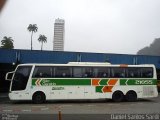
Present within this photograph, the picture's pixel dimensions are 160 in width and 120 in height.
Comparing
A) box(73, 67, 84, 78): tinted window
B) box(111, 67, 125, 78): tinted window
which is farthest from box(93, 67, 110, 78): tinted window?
box(73, 67, 84, 78): tinted window

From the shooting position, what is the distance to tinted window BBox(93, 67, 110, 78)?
20734 millimetres

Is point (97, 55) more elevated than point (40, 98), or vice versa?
point (97, 55)

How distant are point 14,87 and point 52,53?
38.5 feet

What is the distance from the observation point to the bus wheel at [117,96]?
821 inches

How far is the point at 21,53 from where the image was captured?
29.8 m

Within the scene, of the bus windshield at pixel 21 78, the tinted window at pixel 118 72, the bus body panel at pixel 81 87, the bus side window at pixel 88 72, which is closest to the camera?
the bus windshield at pixel 21 78

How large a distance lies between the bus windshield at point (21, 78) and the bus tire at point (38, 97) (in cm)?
94

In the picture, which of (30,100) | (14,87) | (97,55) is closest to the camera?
(14,87)

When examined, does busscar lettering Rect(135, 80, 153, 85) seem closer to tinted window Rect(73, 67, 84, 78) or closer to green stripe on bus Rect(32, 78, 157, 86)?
green stripe on bus Rect(32, 78, 157, 86)

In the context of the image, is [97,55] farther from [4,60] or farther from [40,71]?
[40,71]

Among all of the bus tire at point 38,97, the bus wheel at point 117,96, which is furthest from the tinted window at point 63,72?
the bus wheel at point 117,96

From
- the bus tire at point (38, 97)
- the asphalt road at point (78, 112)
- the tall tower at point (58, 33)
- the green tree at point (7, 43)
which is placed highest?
the tall tower at point (58, 33)

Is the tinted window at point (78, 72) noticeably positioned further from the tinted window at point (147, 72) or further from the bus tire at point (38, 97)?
the tinted window at point (147, 72)

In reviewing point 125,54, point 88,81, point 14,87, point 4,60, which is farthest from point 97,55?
point 14,87
